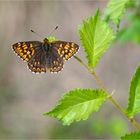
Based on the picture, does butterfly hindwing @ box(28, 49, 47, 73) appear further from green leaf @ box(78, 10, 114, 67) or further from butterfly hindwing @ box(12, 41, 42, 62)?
green leaf @ box(78, 10, 114, 67)

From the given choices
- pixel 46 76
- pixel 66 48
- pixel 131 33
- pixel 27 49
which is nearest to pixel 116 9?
pixel 66 48

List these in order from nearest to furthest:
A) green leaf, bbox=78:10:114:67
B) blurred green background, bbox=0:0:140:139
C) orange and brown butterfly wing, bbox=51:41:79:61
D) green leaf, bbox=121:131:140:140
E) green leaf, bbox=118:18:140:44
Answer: green leaf, bbox=121:131:140:140, green leaf, bbox=78:10:114:67, orange and brown butterfly wing, bbox=51:41:79:61, green leaf, bbox=118:18:140:44, blurred green background, bbox=0:0:140:139

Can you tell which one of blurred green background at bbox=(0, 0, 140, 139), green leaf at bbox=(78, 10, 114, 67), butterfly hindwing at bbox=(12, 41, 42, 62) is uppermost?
green leaf at bbox=(78, 10, 114, 67)

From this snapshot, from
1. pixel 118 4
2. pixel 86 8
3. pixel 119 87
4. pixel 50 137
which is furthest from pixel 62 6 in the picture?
pixel 118 4

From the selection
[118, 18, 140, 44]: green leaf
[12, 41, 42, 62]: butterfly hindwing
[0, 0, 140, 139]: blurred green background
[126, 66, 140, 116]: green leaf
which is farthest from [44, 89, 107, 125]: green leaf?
[0, 0, 140, 139]: blurred green background

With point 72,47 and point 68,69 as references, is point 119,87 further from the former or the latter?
point 72,47

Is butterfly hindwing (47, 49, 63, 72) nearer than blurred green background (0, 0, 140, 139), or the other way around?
butterfly hindwing (47, 49, 63, 72)

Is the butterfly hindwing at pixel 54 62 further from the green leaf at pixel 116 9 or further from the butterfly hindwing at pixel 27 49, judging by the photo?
the green leaf at pixel 116 9

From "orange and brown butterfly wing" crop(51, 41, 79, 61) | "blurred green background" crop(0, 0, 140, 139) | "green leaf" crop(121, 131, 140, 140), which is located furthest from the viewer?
"blurred green background" crop(0, 0, 140, 139)
